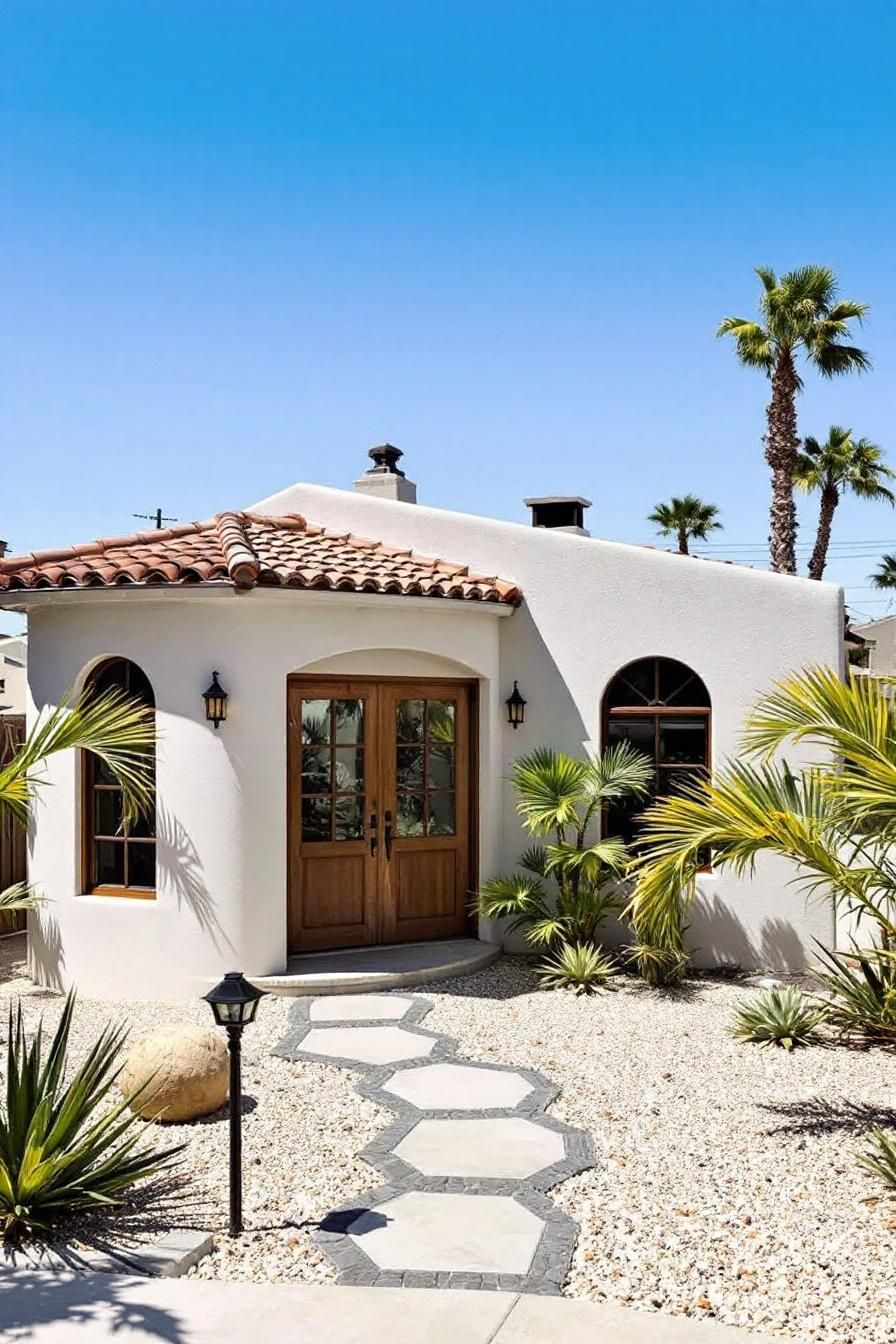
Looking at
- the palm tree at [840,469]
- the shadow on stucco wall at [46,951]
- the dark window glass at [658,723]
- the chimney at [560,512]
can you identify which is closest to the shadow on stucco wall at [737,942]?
the dark window glass at [658,723]

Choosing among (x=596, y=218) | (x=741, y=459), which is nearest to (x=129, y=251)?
(x=596, y=218)

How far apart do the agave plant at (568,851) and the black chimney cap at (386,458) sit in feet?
15.0

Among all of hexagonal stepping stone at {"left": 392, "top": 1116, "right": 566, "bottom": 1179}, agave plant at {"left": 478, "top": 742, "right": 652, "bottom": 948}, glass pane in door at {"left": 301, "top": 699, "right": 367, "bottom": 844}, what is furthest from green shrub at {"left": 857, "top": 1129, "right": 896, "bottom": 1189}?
glass pane in door at {"left": 301, "top": 699, "right": 367, "bottom": 844}

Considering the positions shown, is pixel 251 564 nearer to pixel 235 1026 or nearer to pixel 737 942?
Result: pixel 235 1026

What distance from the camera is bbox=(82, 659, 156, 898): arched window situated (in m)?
10.3

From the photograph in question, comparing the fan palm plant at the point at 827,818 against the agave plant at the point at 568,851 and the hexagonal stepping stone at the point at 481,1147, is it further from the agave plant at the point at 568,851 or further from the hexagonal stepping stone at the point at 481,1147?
the agave plant at the point at 568,851

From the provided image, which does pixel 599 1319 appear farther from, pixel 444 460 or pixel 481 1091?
pixel 444 460

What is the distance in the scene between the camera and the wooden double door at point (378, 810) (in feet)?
35.1

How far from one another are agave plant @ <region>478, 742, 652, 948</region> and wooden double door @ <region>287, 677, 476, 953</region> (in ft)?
2.19

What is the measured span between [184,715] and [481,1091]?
463cm

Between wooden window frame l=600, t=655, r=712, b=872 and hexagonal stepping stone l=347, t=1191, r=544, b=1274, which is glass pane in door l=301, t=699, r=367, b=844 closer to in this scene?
wooden window frame l=600, t=655, r=712, b=872

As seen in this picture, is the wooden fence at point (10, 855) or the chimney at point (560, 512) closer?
the chimney at point (560, 512)

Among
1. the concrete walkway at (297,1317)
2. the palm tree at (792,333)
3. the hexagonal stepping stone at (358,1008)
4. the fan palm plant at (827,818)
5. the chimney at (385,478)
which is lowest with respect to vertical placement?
the hexagonal stepping stone at (358,1008)

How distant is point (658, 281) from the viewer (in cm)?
1418
